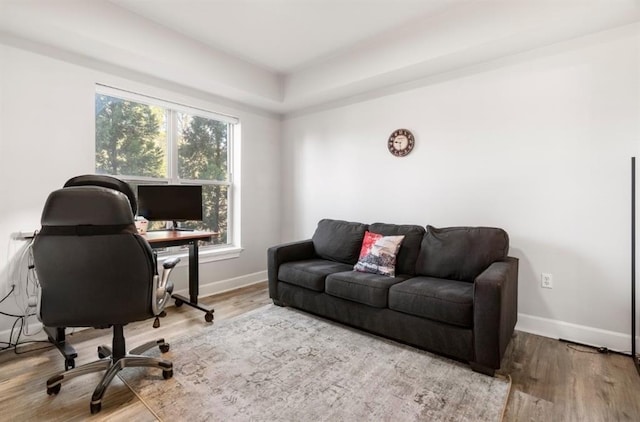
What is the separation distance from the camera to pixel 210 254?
145 inches

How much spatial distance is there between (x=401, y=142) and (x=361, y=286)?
1.67m

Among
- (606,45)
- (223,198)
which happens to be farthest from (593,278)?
(223,198)

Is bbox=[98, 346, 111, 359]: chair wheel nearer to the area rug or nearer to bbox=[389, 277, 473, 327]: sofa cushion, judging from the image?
the area rug

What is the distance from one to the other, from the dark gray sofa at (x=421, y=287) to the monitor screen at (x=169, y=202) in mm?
957

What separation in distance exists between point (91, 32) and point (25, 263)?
1866 mm

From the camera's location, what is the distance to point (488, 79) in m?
2.84

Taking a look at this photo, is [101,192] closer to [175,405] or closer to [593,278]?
[175,405]

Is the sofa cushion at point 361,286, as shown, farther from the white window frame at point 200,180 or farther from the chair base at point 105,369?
the white window frame at point 200,180

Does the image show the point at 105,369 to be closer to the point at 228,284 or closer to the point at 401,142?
the point at 228,284

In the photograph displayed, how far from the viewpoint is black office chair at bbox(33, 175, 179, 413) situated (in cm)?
160

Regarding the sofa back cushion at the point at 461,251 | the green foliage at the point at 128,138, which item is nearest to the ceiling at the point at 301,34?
the green foliage at the point at 128,138

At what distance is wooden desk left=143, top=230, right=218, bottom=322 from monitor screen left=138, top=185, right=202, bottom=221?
164 mm

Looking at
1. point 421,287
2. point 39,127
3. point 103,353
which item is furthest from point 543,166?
point 39,127

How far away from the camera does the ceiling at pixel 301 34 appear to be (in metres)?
2.26
